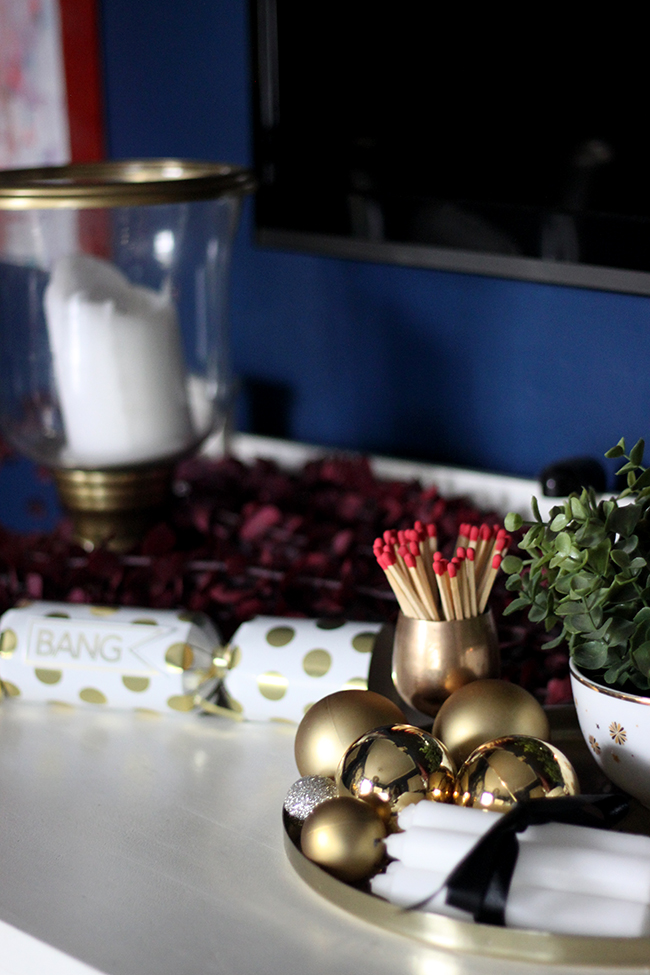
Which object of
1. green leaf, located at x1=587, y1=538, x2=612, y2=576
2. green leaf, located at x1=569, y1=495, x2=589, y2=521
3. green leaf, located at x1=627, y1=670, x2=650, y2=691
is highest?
green leaf, located at x1=569, y1=495, x2=589, y2=521

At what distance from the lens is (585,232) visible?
0.97 metres

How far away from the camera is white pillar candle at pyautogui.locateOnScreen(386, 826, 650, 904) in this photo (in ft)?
1.68

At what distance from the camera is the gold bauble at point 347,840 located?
0.55 metres

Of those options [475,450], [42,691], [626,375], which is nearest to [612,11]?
[626,375]

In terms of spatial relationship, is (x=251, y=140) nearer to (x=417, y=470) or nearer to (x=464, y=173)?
(x=464, y=173)

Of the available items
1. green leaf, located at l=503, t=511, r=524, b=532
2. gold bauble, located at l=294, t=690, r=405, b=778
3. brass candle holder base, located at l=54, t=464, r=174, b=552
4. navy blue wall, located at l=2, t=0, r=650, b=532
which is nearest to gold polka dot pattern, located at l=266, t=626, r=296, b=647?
gold bauble, located at l=294, t=690, r=405, b=778

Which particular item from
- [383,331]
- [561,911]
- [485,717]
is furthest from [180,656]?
[383,331]

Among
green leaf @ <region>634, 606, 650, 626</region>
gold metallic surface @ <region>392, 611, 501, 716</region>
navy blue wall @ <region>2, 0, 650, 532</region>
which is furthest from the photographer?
navy blue wall @ <region>2, 0, 650, 532</region>

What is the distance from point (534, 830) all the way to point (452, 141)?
704 mm

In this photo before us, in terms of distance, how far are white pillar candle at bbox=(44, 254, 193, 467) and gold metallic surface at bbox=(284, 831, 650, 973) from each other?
1.93 feet

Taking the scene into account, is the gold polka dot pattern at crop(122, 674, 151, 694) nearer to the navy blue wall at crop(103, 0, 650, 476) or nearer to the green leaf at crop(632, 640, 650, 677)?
the green leaf at crop(632, 640, 650, 677)

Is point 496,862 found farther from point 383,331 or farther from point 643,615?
point 383,331

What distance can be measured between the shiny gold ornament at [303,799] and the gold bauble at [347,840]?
3 cm

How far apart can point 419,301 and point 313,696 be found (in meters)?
0.56
